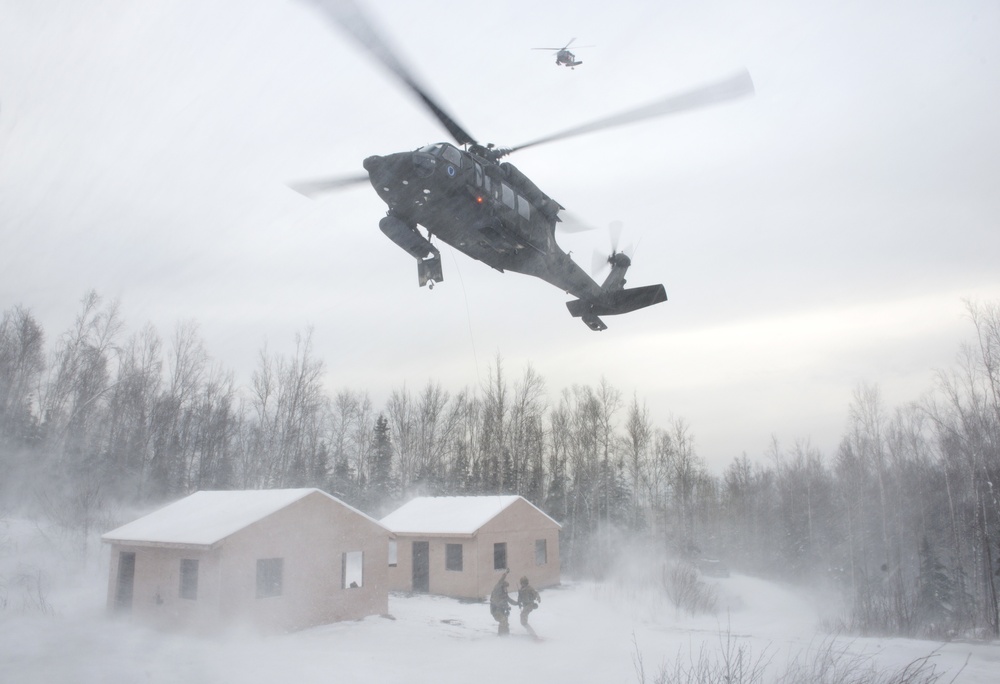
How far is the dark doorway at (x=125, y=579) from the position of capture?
16375 millimetres

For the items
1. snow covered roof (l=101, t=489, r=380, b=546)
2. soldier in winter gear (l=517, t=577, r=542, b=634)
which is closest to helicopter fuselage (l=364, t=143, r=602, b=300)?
soldier in winter gear (l=517, t=577, r=542, b=634)

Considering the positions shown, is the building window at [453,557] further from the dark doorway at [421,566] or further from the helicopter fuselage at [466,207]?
the helicopter fuselage at [466,207]

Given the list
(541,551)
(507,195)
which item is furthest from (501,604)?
(541,551)

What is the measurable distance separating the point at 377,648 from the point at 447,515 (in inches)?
463

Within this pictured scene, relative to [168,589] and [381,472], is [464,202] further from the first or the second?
[381,472]

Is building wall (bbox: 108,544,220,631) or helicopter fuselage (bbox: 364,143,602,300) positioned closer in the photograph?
helicopter fuselage (bbox: 364,143,602,300)

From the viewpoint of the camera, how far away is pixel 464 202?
297 inches

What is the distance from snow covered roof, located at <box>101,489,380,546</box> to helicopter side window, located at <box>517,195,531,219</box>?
11.0m

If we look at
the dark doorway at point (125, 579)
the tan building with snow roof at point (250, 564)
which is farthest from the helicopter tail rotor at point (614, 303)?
the dark doorway at point (125, 579)

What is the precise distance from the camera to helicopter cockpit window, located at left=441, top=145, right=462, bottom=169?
7109mm

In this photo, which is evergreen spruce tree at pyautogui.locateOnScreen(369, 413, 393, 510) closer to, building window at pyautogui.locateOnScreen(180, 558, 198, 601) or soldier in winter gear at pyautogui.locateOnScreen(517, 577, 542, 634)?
building window at pyautogui.locateOnScreen(180, 558, 198, 601)

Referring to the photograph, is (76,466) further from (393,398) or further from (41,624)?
(393,398)

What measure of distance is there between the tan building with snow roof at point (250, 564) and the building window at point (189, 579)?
2 cm

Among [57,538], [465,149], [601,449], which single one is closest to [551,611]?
[57,538]
